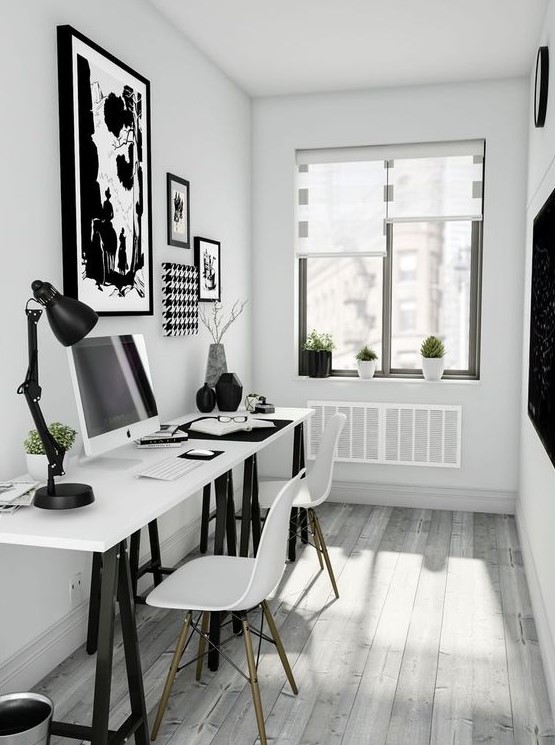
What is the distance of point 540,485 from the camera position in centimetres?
318

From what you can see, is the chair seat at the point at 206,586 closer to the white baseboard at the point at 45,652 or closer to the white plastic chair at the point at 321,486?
the white baseboard at the point at 45,652

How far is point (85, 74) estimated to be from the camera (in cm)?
279

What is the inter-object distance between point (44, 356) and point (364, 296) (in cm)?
288

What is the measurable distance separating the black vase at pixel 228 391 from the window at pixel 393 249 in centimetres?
149

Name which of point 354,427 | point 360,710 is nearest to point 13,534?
point 360,710

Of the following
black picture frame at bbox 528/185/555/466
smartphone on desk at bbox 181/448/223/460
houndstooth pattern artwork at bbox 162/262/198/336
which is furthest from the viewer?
houndstooth pattern artwork at bbox 162/262/198/336

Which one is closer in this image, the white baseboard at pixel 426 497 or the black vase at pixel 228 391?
the black vase at pixel 228 391

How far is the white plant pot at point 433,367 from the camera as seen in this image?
4773 millimetres

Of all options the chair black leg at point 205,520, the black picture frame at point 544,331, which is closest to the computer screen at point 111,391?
the chair black leg at point 205,520

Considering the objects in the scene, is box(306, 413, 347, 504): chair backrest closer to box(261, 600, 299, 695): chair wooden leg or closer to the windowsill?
box(261, 600, 299, 695): chair wooden leg

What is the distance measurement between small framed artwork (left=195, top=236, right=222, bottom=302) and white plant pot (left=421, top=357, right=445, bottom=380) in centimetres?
143

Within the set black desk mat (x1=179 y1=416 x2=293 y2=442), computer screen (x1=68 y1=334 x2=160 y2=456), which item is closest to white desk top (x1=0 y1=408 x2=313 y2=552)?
computer screen (x1=68 y1=334 x2=160 y2=456)

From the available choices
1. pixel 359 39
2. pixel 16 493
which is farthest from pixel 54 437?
pixel 359 39

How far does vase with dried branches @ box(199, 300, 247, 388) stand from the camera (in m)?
3.94
